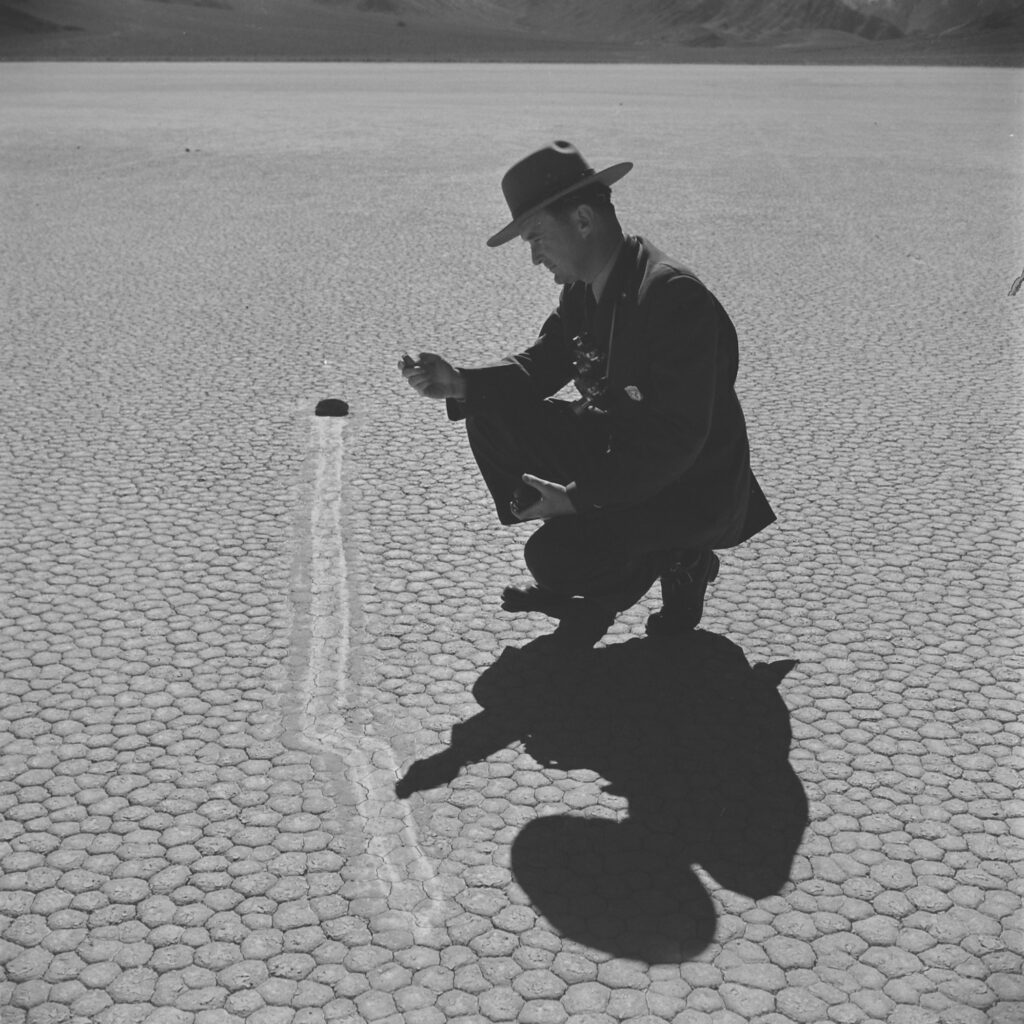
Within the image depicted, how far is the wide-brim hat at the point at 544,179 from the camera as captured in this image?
363cm

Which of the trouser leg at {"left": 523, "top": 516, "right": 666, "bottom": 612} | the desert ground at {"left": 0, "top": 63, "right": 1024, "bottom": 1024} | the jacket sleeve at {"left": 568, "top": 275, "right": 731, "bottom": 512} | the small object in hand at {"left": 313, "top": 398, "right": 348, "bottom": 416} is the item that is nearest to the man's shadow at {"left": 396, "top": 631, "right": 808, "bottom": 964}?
the desert ground at {"left": 0, "top": 63, "right": 1024, "bottom": 1024}

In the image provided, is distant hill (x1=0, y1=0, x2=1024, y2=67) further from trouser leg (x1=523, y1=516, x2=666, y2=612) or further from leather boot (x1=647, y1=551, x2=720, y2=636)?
trouser leg (x1=523, y1=516, x2=666, y2=612)

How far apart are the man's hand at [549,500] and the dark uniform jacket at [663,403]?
0.03m

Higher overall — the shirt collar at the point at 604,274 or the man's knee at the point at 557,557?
the shirt collar at the point at 604,274

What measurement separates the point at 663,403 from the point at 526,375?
528 millimetres

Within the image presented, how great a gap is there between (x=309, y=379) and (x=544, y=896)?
14.2 ft

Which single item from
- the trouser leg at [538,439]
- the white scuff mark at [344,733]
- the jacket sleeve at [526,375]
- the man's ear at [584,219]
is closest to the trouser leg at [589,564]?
the trouser leg at [538,439]

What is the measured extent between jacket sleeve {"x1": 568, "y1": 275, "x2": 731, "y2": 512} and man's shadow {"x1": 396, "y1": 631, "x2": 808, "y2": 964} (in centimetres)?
49

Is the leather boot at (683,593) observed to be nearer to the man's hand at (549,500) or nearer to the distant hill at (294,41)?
the man's hand at (549,500)

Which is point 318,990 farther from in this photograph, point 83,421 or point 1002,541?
point 83,421

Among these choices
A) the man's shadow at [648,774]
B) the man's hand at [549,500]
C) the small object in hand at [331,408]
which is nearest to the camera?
the man's shadow at [648,774]

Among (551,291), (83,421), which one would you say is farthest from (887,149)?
(83,421)

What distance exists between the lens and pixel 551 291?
8.94m

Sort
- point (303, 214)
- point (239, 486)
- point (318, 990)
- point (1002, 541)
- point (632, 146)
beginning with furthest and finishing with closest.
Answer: point (632, 146) < point (303, 214) < point (239, 486) < point (1002, 541) < point (318, 990)
